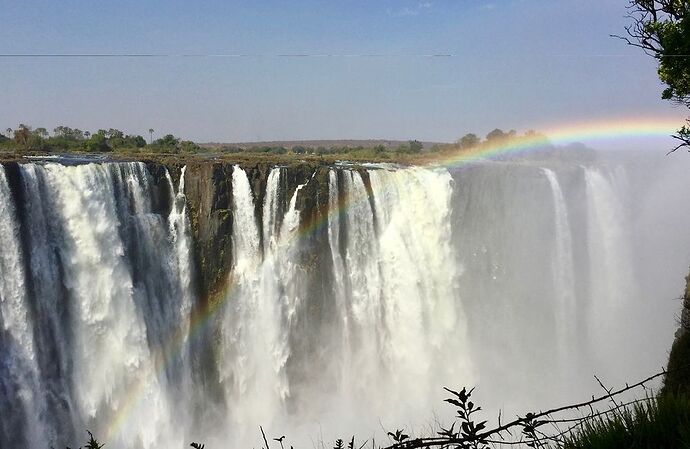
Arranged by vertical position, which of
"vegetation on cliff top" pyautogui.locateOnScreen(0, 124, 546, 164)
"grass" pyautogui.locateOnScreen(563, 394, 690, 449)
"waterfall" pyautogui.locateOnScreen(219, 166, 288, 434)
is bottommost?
"waterfall" pyautogui.locateOnScreen(219, 166, 288, 434)

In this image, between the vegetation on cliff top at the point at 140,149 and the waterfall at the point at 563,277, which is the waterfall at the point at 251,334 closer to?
the vegetation on cliff top at the point at 140,149

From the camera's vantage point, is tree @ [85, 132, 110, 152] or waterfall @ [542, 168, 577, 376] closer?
waterfall @ [542, 168, 577, 376]

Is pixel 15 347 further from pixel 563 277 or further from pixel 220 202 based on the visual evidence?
pixel 563 277

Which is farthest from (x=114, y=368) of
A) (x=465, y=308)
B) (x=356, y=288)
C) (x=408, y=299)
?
(x=465, y=308)

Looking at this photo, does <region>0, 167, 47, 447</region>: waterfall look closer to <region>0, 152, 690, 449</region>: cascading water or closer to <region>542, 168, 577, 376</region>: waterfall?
<region>0, 152, 690, 449</region>: cascading water

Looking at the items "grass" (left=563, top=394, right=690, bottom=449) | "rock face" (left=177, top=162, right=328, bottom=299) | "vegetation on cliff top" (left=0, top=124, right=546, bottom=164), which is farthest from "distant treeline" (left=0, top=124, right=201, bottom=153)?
"grass" (left=563, top=394, right=690, bottom=449)

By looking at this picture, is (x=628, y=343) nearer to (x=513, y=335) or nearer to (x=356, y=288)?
(x=513, y=335)
